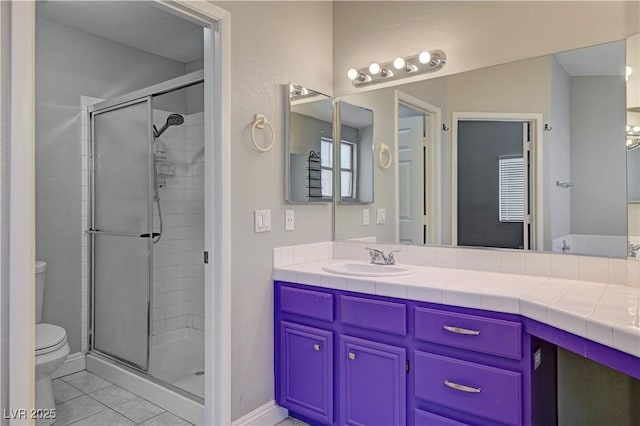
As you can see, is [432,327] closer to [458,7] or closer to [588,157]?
[588,157]

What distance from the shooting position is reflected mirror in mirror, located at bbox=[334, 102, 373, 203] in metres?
2.60

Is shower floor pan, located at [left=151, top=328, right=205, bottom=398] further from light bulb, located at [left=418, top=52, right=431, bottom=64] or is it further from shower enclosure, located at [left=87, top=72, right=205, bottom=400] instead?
light bulb, located at [left=418, top=52, right=431, bottom=64]

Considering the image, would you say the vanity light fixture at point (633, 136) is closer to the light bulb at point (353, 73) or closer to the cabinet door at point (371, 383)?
the cabinet door at point (371, 383)

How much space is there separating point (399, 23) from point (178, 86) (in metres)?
1.42

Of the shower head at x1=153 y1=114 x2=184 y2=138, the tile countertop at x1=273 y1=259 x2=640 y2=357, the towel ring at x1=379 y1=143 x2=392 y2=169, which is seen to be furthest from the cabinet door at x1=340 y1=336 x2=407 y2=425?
the shower head at x1=153 y1=114 x2=184 y2=138

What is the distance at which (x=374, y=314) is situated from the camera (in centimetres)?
186

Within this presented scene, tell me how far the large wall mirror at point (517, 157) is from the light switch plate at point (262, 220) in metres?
0.68

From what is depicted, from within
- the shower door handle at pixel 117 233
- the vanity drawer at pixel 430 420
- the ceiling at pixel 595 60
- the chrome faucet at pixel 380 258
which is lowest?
the vanity drawer at pixel 430 420

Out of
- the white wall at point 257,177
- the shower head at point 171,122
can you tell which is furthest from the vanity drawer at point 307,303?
the shower head at point 171,122

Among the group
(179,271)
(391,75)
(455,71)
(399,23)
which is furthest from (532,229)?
(179,271)

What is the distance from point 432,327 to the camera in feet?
5.55

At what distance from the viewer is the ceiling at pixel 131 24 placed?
9.08 feet

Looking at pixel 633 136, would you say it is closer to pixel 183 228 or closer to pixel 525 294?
pixel 525 294
